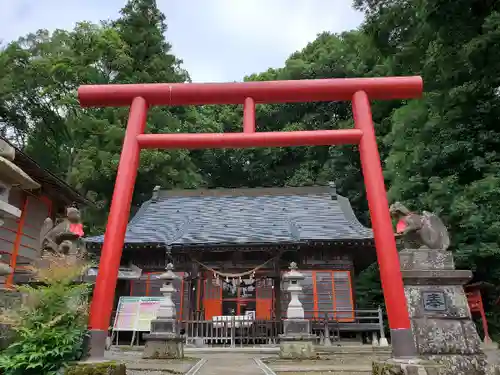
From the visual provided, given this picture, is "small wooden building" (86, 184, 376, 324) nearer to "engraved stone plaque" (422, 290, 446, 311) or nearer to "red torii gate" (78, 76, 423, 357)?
"red torii gate" (78, 76, 423, 357)

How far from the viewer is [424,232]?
16.7ft

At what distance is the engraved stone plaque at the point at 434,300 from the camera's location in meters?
4.80

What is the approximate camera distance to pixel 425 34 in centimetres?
1123

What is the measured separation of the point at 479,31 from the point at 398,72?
254 cm

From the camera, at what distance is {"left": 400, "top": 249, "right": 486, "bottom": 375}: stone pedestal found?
458cm

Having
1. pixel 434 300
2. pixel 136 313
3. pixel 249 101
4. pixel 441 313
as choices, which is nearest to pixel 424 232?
pixel 434 300

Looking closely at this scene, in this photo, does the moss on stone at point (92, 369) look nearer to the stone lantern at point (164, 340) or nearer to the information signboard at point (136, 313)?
the stone lantern at point (164, 340)

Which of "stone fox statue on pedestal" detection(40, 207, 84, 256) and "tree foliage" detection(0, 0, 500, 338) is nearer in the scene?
"stone fox statue on pedestal" detection(40, 207, 84, 256)

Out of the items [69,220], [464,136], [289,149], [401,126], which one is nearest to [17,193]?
[69,220]

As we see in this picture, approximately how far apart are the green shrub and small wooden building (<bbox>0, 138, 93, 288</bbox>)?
272 inches

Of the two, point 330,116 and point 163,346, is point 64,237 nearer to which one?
point 163,346

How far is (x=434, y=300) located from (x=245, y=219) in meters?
12.2

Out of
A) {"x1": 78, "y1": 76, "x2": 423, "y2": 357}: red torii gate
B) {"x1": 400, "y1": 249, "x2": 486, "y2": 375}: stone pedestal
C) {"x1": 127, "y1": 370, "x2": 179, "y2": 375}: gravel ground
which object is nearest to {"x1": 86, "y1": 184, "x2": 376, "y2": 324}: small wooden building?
{"x1": 127, "y1": 370, "x2": 179, "y2": 375}: gravel ground

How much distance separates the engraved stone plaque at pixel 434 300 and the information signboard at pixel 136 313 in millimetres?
9717
